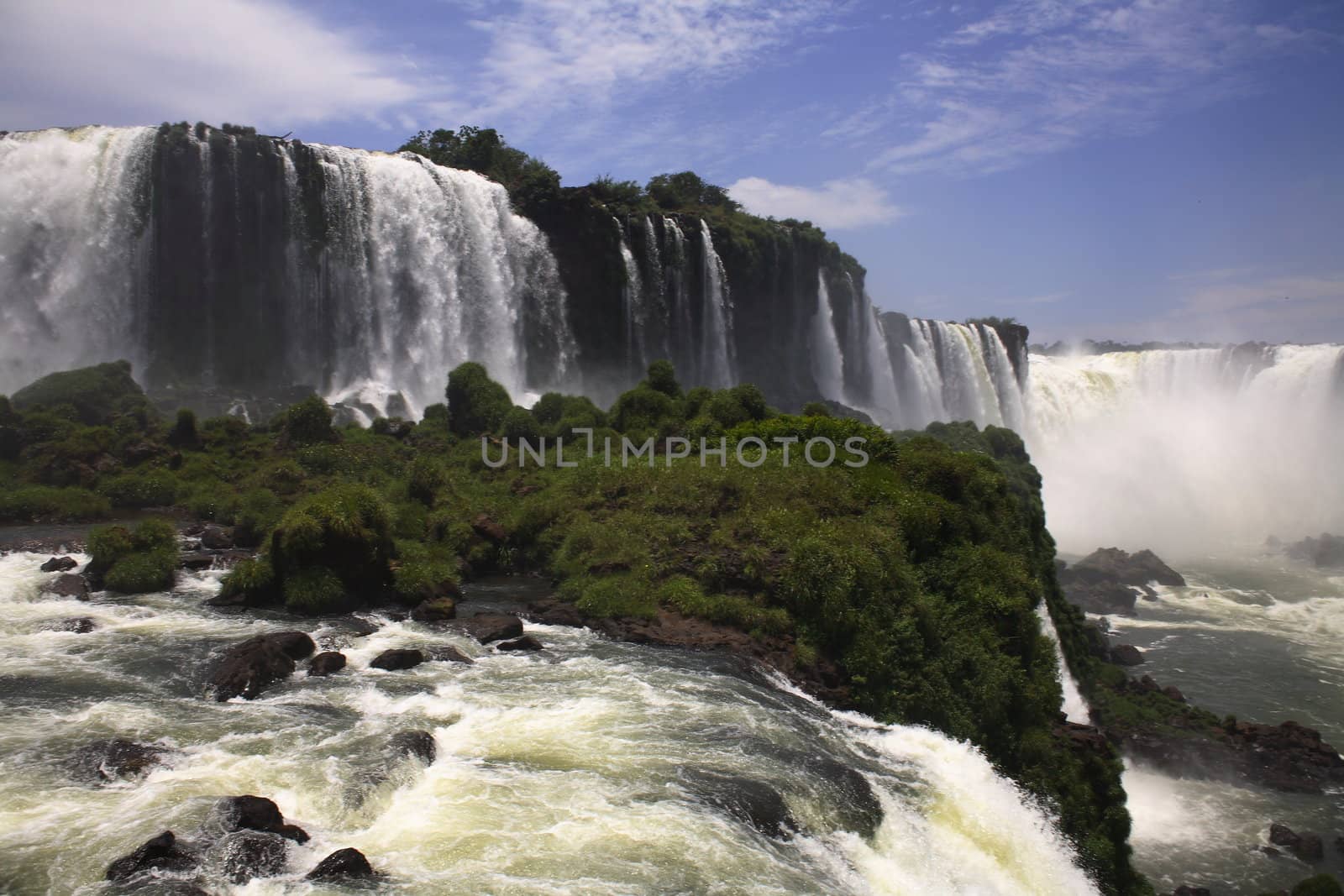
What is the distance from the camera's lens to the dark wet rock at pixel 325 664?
39.1 ft

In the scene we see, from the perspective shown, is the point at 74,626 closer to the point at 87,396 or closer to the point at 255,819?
the point at 255,819

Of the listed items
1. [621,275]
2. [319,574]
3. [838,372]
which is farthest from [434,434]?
[838,372]

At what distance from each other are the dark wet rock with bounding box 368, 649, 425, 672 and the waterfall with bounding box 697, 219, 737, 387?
33.6 metres

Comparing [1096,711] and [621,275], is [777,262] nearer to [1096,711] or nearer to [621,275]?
[621,275]

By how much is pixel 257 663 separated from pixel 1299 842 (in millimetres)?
17396

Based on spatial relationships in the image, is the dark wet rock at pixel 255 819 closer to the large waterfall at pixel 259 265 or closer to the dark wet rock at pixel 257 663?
the dark wet rock at pixel 257 663

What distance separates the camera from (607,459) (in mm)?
22172

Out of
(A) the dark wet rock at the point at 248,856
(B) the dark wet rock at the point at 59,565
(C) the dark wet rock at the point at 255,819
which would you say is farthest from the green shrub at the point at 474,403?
(A) the dark wet rock at the point at 248,856

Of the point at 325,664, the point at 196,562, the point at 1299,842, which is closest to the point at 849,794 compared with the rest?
the point at 325,664

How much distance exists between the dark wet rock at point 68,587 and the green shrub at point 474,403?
13258mm

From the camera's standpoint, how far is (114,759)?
28.8 ft

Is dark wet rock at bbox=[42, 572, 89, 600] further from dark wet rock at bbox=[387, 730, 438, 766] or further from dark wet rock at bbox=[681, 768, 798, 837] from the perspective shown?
dark wet rock at bbox=[681, 768, 798, 837]

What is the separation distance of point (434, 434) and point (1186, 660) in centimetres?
2281

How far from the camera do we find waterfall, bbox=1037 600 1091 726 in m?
20.4
